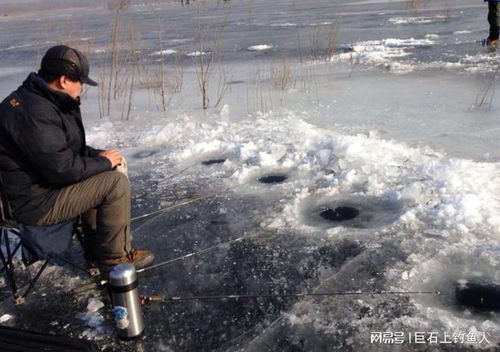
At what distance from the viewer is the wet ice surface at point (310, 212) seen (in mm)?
2912

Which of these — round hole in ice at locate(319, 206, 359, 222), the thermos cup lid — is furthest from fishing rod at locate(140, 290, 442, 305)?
round hole in ice at locate(319, 206, 359, 222)

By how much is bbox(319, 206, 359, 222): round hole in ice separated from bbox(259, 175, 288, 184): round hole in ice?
2.69 ft

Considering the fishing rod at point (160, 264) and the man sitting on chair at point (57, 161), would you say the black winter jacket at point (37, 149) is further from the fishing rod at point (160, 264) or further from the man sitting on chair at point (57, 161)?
the fishing rod at point (160, 264)

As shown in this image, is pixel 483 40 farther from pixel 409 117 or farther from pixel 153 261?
pixel 153 261

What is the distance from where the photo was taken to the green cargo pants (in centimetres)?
305

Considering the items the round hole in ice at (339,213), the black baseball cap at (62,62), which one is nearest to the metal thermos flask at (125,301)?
the black baseball cap at (62,62)

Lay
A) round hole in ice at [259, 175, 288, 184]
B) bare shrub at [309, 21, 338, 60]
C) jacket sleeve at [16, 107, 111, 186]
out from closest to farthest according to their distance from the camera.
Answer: jacket sleeve at [16, 107, 111, 186]
round hole in ice at [259, 175, 288, 184]
bare shrub at [309, 21, 338, 60]

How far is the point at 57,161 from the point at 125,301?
0.91 metres

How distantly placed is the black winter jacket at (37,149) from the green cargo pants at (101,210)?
6 centimetres

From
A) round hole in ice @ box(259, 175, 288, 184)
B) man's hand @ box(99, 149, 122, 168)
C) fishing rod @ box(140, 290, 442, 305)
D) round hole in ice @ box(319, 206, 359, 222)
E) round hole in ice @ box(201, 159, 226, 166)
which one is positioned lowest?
fishing rod @ box(140, 290, 442, 305)

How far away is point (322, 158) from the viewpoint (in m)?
5.16

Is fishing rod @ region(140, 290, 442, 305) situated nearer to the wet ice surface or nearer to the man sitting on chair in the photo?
the wet ice surface

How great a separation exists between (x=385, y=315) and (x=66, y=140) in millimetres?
2202

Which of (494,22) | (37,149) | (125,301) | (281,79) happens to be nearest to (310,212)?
(125,301)
